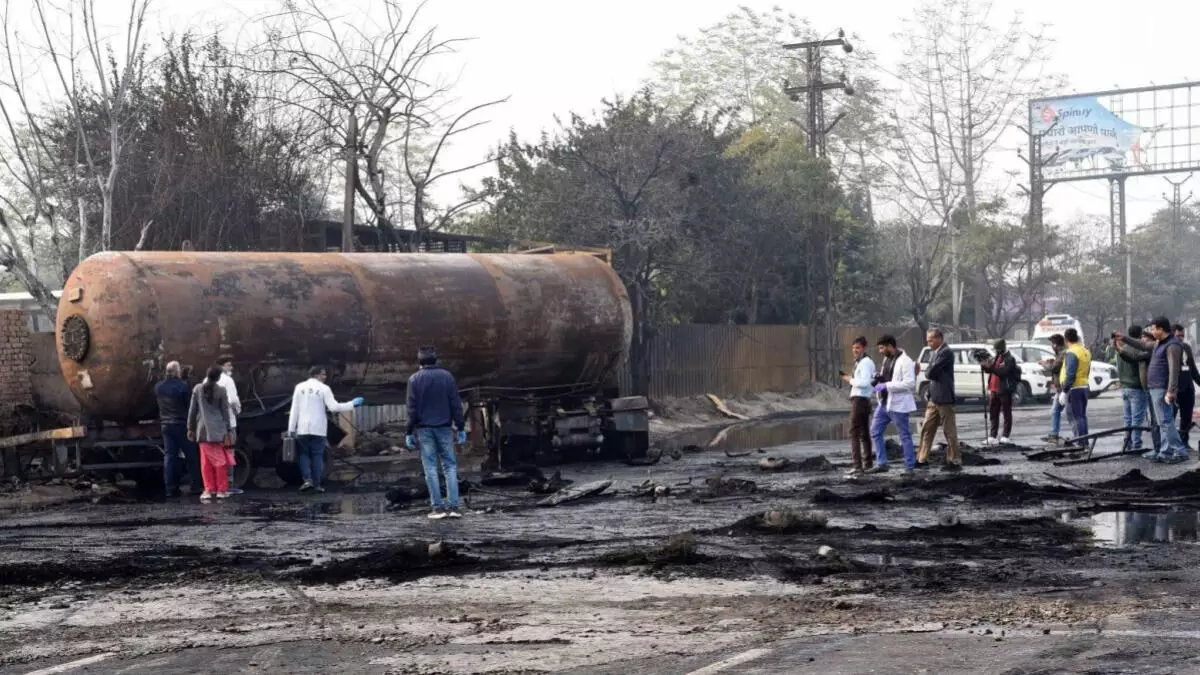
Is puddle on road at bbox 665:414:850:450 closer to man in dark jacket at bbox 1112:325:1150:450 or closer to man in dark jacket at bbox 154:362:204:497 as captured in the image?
man in dark jacket at bbox 1112:325:1150:450

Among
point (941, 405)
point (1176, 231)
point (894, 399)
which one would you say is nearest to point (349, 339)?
point (894, 399)

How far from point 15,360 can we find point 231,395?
3.72 meters

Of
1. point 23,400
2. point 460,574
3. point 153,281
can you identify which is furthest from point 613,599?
point 23,400

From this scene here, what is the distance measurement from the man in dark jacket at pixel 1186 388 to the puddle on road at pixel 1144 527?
6105 mm

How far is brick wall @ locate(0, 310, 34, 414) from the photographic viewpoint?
67.3ft

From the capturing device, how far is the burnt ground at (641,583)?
297 inches

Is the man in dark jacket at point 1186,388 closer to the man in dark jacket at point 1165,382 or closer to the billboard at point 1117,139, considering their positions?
the man in dark jacket at point 1165,382

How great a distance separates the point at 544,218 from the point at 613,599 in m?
30.1

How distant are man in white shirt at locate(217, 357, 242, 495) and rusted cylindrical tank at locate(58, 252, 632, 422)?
15 cm

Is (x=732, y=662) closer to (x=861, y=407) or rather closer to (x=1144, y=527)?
(x=1144, y=527)

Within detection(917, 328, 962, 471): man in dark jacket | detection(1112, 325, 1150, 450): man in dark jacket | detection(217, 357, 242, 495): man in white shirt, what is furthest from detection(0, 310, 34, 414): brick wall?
detection(1112, 325, 1150, 450): man in dark jacket

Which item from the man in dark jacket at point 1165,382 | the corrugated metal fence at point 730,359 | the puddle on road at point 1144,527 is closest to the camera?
the puddle on road at point 1144,527

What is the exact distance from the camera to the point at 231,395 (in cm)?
1886

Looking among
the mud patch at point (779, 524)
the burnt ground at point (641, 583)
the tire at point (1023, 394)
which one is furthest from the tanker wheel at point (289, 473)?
the tire at point (1023, 394)
